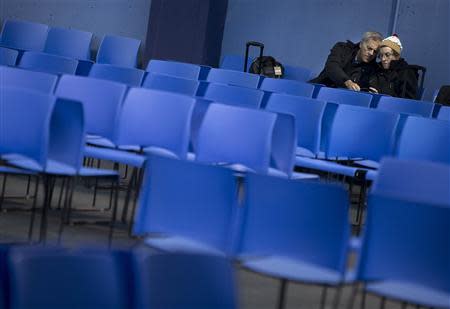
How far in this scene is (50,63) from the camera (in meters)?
10.2

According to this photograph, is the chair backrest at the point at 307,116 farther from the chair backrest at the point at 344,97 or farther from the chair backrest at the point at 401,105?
the chair backrest at the point at 401,105

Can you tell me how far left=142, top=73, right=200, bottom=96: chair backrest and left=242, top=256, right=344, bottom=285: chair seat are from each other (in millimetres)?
4650

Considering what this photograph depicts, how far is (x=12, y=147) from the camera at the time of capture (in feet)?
21.5

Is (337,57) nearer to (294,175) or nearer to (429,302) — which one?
(294,175)

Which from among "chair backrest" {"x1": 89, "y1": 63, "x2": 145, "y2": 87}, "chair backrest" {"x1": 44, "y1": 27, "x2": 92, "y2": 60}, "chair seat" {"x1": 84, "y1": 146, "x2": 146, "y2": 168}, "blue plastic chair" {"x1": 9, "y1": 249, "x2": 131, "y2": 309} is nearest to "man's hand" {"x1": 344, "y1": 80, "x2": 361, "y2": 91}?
"chair backrest" {"x1": 89, "y1": 63, "x2": 145, "y2": 87}

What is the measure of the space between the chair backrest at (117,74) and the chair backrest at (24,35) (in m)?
5.85

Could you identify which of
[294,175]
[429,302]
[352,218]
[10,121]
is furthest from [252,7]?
[429,302]

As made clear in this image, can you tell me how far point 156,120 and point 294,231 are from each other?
280cm

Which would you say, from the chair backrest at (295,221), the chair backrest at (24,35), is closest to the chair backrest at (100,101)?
the chair backrest at (295,221)

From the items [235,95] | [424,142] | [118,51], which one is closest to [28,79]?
[235,95]

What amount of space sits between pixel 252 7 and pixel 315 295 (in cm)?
1024

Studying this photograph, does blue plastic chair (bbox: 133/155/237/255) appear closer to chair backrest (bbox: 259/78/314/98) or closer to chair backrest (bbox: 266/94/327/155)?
chair backrest (bbox: 266/94/327/155)

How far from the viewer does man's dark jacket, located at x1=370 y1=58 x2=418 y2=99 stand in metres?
12.7

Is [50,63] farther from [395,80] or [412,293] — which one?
[412,293]
